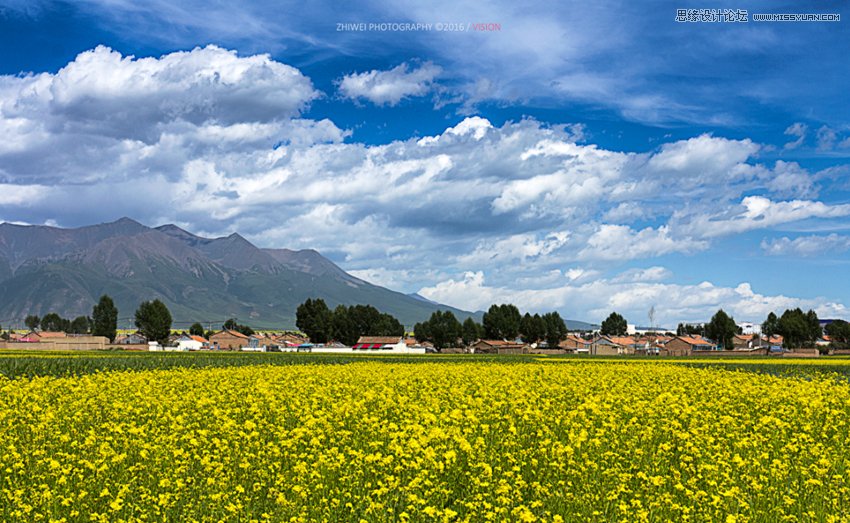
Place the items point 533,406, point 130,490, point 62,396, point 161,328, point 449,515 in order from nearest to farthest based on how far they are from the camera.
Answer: point 449,515, point 130,490, point 533,406, point 62,396, point 161,328

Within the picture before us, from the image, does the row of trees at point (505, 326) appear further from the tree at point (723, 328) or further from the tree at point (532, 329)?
the tree at point (723, 328)

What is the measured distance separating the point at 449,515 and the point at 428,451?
9.01 feet

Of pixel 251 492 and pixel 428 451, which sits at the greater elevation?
pixel 428 451

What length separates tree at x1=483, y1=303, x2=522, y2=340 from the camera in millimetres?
192750

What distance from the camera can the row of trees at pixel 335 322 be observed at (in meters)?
173

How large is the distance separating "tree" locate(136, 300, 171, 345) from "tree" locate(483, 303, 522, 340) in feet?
261

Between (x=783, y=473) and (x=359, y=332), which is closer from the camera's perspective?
(x=783, y=473)

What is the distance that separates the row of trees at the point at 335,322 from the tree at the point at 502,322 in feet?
93.9

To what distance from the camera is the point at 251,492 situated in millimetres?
11750

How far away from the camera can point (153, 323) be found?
17700cm

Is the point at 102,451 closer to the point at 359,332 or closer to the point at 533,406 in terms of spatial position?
the point at 533,406

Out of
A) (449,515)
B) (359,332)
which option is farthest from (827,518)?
(359,332)

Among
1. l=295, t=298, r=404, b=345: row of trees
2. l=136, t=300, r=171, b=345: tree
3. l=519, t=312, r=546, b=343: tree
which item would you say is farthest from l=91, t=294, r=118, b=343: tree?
l=519, t=312, r=546, b=343: tree

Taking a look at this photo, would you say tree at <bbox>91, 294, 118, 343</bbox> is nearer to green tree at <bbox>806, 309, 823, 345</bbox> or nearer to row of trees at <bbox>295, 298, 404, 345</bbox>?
row of trees at <bbox>295, 298, 404, 345</bbox>
